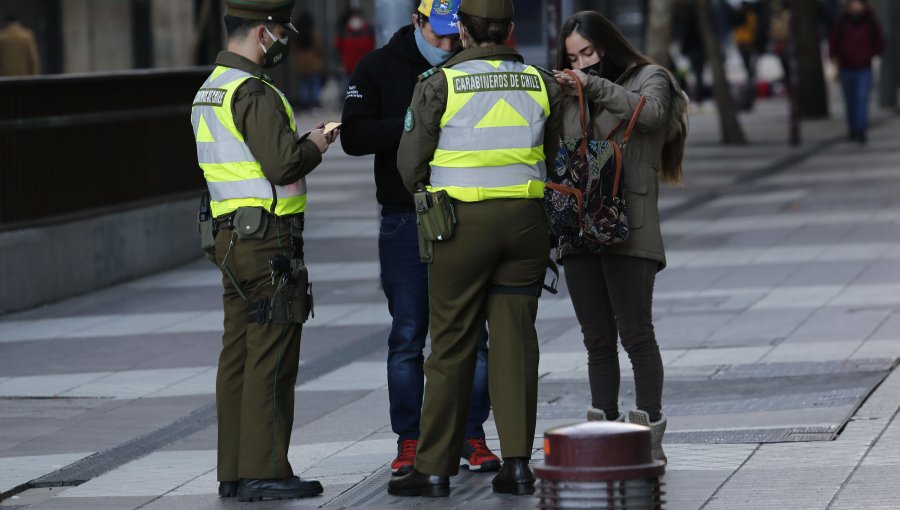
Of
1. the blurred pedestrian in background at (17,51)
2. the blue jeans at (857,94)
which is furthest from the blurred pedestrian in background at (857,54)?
the blurred pedestrian in background at (17,51)

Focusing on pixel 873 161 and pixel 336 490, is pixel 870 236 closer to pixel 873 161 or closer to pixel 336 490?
pixel 873 161

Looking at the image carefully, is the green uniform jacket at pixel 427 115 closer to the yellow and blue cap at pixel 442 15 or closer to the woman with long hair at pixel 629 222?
the yellow and blue cap at pixel 442 15

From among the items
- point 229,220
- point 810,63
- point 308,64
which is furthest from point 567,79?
point 308,64

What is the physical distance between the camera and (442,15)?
6.22 metres

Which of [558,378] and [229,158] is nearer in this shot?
[229,158]

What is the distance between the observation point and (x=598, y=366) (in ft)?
21.9

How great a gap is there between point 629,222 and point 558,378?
2459 mm

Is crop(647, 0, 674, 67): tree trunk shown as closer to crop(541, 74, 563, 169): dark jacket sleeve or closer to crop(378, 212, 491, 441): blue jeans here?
crop(378, 212, 491, 441): blue jeans

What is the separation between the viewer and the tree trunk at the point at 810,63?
2620cm

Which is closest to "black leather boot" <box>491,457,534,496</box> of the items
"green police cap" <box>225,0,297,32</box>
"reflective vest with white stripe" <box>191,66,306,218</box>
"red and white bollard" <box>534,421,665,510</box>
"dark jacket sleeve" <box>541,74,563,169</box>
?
"dark jacket sleeve" <box>541,74,563,169</box>

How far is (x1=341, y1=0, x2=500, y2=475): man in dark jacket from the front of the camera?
641 cm

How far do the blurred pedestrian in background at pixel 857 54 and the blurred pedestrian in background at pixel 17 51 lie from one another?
484 inches

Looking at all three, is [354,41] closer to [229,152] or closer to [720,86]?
[720,86]

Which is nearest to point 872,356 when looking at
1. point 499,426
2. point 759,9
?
point 499,426
